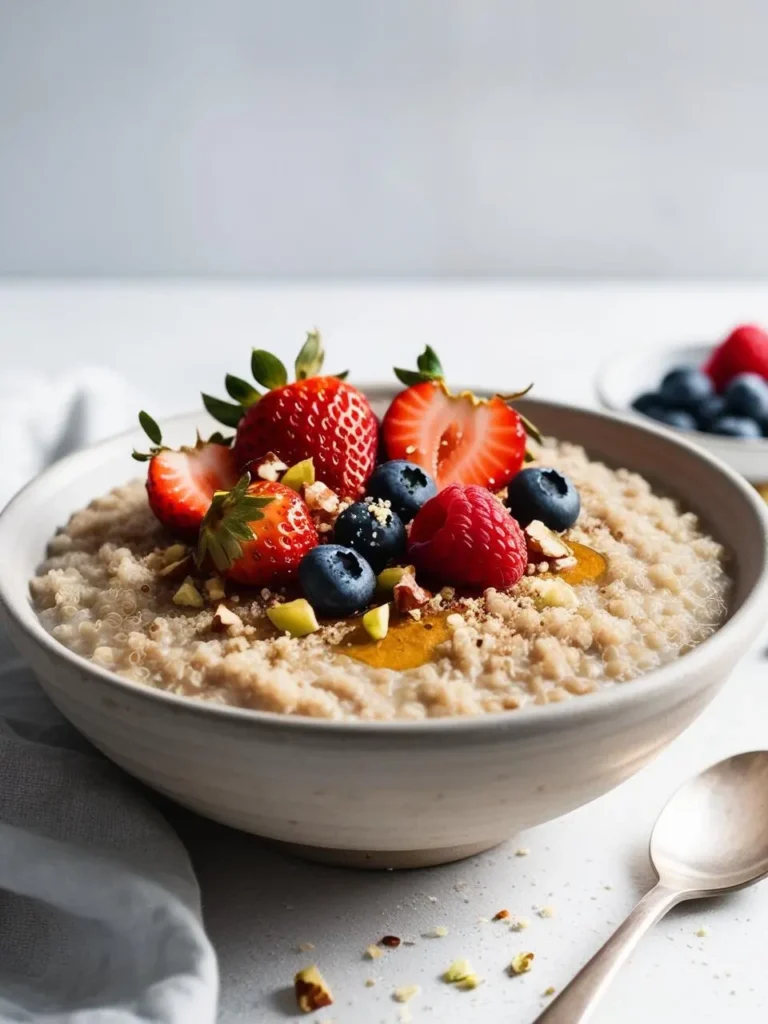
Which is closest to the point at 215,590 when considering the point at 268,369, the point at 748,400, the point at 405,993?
the point at 268,369

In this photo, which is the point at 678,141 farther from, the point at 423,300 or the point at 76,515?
the point at 76,515

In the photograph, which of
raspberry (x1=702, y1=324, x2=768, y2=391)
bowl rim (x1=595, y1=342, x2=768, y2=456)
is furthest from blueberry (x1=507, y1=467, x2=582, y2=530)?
raspberry (x1=702, y1=324, x2=768, y2=391)

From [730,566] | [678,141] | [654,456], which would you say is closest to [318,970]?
[730,566]

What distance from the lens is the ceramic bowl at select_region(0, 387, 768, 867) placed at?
3.29ft

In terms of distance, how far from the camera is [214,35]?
11.8ft

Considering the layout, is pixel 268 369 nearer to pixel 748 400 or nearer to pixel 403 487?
pixel 403 487

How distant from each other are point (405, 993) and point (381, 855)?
0.15 m

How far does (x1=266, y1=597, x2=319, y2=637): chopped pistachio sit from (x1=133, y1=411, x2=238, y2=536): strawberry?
0.23m

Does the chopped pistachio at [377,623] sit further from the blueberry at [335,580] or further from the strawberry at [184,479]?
the strawberry at [184,479]

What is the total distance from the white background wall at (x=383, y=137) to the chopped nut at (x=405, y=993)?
3159mm

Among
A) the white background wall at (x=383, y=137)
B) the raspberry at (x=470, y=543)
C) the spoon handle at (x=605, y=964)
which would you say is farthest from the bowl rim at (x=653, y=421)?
the white background wall at (x=383, y=137)

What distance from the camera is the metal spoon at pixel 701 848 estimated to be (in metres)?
1.09

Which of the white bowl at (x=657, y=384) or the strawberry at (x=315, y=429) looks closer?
the strawberry at (x=315, y=429)

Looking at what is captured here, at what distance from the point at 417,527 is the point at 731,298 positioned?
2.51 meters
